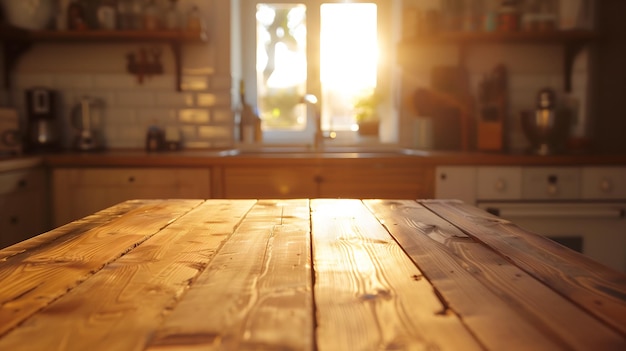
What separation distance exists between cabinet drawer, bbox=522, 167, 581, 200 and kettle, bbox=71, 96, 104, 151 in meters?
2.33

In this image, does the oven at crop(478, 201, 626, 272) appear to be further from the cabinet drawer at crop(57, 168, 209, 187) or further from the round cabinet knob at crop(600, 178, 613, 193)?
the cabinet drawer at crop(57, 168, 209, 187)

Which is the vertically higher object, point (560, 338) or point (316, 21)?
point (316, 21)

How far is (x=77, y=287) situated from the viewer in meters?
0.68

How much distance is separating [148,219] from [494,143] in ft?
7.35

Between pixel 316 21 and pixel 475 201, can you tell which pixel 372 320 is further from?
pixel 316 21

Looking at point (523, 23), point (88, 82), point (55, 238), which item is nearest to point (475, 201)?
point (523, 23)

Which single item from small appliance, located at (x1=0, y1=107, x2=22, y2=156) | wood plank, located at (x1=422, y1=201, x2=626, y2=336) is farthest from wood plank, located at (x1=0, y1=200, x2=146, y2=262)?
small appliance, located at (x1=0, y1=107, x2=22, y2=156)

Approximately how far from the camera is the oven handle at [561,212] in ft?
8.36

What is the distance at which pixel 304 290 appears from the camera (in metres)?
0.66

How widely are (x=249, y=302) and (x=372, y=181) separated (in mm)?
2056

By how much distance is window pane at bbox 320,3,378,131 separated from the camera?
3416mm

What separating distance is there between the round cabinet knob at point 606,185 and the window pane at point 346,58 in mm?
1468

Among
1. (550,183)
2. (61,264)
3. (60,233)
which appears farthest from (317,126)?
(61,264)

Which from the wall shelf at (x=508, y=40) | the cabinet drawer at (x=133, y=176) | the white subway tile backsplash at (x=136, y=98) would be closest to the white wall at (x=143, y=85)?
the white subway tile backsplash at (x=136, y=98)
